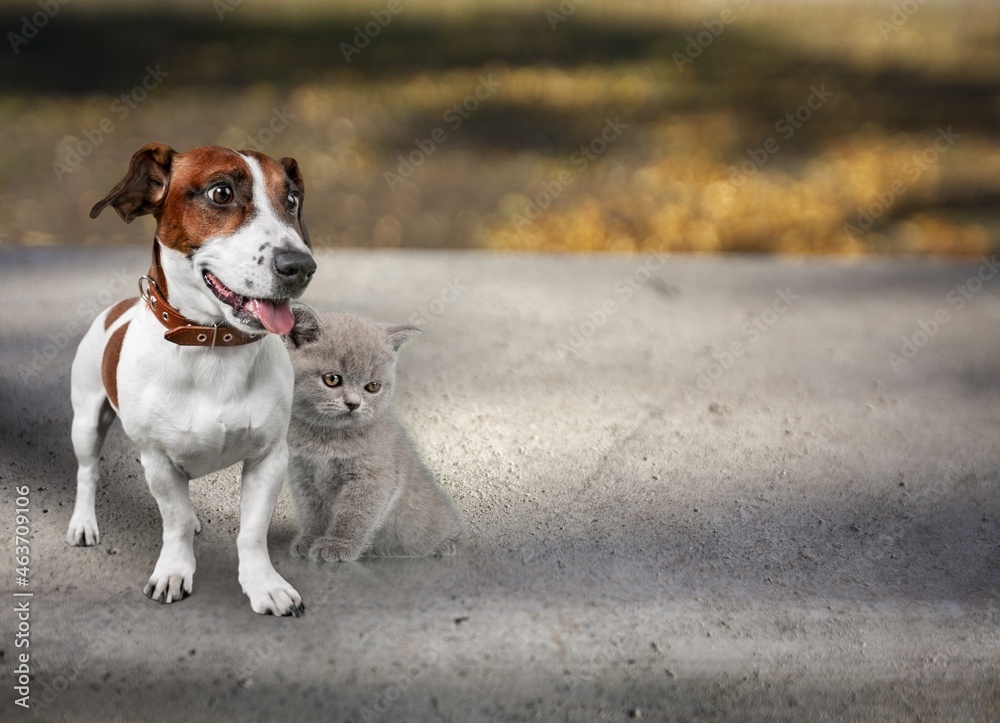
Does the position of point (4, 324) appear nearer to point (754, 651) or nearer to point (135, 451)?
point (135, 451)

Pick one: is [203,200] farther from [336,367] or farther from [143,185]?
[336,367]

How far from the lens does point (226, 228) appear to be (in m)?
1.62

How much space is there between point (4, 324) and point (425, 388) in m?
1.58

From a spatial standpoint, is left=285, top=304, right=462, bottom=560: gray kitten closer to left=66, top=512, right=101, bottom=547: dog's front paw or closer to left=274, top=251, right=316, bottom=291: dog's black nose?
left=274, top=251, right=316, bottom=291: dog's black nose

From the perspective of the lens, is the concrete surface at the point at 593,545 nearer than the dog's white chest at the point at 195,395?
No

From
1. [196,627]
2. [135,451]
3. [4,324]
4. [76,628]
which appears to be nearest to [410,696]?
[196,627]

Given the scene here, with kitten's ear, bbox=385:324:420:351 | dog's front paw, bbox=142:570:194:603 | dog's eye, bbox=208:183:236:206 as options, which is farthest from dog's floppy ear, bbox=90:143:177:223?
dog's front paw, bbox=142:570:194:603

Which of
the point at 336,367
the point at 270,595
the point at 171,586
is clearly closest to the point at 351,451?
the point at 336,367

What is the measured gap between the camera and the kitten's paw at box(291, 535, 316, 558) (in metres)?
2.04

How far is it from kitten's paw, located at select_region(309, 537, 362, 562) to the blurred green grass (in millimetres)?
3288

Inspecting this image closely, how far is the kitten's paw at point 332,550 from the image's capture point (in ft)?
6.61

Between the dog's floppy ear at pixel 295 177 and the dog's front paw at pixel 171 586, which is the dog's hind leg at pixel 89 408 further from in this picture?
the dog's floppy ear at pixel 295 177

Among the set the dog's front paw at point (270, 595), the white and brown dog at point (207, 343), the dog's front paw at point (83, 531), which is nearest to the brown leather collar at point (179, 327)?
the white and brown dog at point (207, 343)

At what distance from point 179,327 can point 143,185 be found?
243 mm
